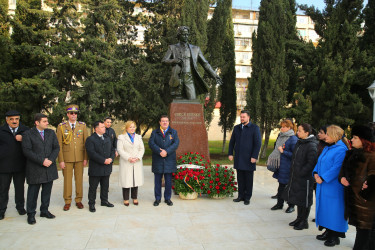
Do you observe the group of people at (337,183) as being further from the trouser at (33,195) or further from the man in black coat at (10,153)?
the man in black coat at (10,153)

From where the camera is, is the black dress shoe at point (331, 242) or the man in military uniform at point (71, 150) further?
the man in military uniform at point (71, 150)

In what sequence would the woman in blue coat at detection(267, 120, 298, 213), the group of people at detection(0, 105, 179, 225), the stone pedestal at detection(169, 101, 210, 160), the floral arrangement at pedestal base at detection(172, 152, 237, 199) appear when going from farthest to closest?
the stone pedestal at detection(169, 101, 210, 160) → the floral arrangement at pedestal base at detection(172, 152, 237, 199) → the woman in blue coat at detection(267, 120, 298, 213) → the group of people at detection(0, 105, 179, 225)

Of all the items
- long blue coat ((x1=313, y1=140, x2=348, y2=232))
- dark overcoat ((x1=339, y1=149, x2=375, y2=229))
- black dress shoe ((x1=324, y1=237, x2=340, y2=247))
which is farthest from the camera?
black dress shoe ((x1=324, y1=237, x2=340, y2=247))

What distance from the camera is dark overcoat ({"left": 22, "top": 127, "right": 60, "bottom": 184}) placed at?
14.1 ft

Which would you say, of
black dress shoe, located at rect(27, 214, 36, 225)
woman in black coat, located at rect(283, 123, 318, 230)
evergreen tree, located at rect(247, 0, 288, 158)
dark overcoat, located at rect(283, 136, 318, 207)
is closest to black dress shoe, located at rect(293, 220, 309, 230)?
woman in black coat, located at rect(283, 123, 318, 230)

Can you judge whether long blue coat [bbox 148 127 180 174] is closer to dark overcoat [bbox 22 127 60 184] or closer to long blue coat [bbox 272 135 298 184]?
dark overcoat [bbox 22 127 60 184]

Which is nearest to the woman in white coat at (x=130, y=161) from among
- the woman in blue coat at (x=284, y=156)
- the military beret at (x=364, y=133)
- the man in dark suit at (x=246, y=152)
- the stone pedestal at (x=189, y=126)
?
the man in dark suit at (x=246, y=152)

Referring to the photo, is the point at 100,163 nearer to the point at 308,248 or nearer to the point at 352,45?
the point at 308,248

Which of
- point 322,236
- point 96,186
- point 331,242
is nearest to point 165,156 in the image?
point 96,186

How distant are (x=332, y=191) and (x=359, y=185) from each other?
1.53 ft

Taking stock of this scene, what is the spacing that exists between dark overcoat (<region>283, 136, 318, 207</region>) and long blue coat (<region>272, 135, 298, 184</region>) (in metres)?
0.73

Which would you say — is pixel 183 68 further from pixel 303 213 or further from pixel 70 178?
pixel 303 213

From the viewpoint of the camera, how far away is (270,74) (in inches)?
561

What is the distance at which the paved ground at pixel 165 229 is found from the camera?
3.60 m
